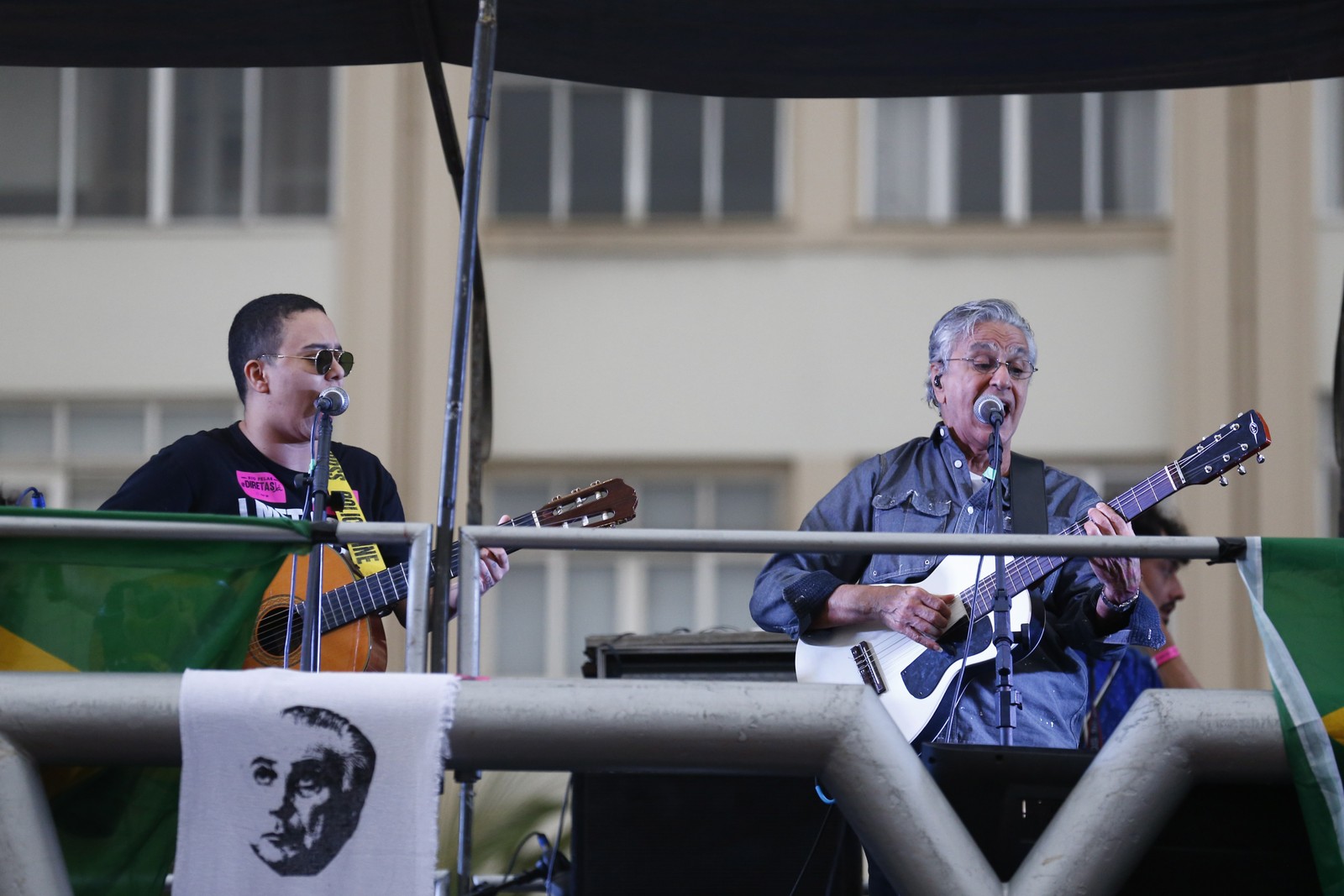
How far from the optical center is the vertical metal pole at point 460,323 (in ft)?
10.8

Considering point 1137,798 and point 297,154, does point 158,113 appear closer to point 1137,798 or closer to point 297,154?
point 297,154

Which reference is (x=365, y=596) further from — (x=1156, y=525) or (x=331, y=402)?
(x=1156, y=525)

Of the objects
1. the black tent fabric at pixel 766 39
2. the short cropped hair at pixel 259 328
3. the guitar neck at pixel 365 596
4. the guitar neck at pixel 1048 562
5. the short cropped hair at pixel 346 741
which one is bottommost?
the short cropped hair at pixel 346 741

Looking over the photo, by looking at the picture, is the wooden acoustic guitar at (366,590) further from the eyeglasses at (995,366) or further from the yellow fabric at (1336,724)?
the yellow fabric at (1336,724)

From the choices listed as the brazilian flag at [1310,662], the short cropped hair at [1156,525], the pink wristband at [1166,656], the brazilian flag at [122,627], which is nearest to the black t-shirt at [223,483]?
the brazilian flag at [122,627]

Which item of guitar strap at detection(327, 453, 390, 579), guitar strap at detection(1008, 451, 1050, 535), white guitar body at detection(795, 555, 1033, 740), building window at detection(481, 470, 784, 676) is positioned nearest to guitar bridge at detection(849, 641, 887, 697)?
white guitar body at detection(795, 555, 1033, 740)

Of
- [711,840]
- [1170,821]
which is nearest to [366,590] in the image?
[711,840]

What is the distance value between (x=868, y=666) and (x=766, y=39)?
5.65ft

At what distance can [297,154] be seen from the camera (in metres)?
12.0

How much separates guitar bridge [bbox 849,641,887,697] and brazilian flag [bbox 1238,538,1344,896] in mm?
987

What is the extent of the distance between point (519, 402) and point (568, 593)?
1478mm

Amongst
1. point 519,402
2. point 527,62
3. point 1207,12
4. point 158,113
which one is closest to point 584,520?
point 527,62

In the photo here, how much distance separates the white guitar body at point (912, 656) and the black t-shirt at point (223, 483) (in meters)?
1.12

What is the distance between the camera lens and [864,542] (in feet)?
10.8
